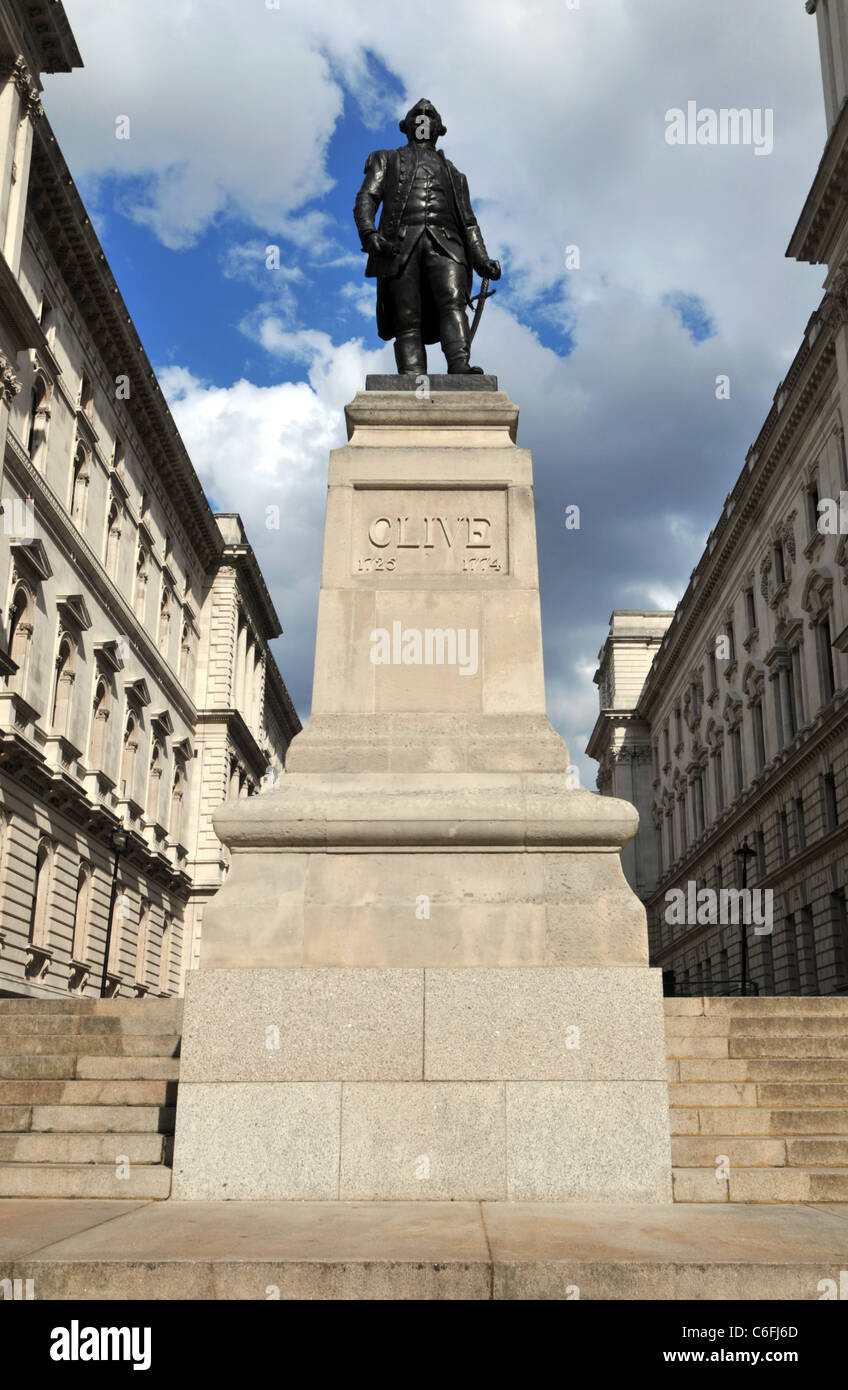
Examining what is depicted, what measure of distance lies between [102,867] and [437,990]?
103 ft

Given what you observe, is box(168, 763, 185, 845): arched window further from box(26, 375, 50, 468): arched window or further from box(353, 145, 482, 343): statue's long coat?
box(353, 145, 482, 343): statue's long coat

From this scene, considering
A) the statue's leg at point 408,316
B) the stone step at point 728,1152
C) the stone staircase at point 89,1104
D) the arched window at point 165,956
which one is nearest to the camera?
the stone staircase at point 89,1104

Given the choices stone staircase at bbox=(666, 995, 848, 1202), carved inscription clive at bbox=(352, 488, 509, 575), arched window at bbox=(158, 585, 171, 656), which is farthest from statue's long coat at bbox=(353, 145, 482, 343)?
arched window at bbox=(158, 585, 171, 656)

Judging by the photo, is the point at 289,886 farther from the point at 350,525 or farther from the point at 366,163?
the point at 366,163

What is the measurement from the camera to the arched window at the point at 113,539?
38.2 meters

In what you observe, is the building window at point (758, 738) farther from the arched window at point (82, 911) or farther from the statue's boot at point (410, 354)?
the statue's boot at point (410, 354)

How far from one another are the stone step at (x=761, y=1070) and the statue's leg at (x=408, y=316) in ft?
20.0

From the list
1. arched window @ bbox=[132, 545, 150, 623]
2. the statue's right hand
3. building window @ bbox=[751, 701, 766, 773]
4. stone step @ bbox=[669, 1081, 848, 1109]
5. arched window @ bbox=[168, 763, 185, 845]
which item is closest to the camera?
stone step @ bbox=[669, 1081, 848, 1109]

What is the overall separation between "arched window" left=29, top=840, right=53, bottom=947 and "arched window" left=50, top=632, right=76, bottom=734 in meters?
3.49

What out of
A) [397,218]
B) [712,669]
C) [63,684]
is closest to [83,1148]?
[397,218]

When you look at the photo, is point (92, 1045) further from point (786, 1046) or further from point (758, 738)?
point (758, 738)

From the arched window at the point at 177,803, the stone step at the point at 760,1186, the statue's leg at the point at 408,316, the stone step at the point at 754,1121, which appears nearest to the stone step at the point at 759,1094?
the stone step at the point at 754,1121

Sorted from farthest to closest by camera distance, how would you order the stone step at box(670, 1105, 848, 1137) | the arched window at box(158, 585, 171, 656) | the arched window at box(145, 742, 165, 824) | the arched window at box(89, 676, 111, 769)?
the arched window at box(158, 585, 171, 656) < the arched window at box(145, 742, 165, 824) < the arched window at box(89, 676, 111, 769) < the stone step at box(670, 1105, 848, 1137)

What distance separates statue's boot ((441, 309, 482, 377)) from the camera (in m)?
9.83
